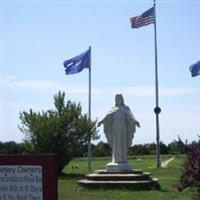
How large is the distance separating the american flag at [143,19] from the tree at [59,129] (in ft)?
23.1

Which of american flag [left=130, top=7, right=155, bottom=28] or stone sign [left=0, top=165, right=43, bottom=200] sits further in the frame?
american flag [left=130, top=7, right=155, bottom=28]

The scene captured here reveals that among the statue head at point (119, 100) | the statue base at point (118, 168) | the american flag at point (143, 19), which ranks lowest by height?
the statue base at point (118, 168)

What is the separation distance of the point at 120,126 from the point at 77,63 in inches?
568

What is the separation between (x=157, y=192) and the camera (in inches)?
791

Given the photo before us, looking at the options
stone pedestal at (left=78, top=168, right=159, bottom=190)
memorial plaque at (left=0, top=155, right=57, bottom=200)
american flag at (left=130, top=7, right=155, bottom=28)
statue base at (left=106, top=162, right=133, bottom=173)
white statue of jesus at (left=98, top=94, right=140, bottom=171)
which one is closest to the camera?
memorial plaque at (left=0, top=155, right=57, bottom=200)

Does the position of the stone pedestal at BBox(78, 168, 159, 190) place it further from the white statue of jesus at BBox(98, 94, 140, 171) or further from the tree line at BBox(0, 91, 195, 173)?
the tree line at BBox(0, 91, 195, 173)

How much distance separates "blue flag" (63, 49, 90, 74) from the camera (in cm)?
3703

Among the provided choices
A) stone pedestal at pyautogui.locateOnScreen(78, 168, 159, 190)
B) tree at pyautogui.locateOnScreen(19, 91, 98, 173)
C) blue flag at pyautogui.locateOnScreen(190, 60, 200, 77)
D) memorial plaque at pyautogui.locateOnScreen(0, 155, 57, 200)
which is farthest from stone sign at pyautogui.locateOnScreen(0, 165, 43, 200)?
blue flag at pyautogui.locateOnScreen(190, 60, 200, 77)

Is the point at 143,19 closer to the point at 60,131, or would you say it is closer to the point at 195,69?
the point at 195,69

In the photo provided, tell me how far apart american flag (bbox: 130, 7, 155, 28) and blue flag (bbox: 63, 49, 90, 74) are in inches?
139

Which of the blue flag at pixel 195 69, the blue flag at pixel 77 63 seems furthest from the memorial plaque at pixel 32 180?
the blue flag at pixel 195 69

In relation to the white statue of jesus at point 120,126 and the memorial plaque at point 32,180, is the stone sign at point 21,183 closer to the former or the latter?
the memorial plaque at point 32,180

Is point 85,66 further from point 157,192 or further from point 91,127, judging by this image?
point 157,192

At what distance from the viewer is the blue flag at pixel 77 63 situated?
121 ft
